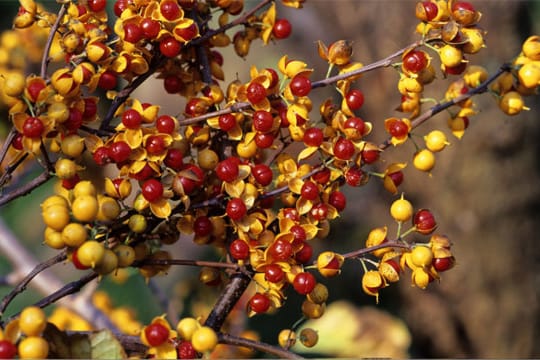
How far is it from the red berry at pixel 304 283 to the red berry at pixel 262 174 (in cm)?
10

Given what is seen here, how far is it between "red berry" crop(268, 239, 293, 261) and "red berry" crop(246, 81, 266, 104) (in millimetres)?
137

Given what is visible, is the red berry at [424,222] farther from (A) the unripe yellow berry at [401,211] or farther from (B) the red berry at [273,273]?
(B) the red berry at [273,273]

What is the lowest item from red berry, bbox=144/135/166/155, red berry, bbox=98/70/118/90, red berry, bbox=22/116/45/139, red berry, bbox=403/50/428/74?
red berry, bbox=403/50/428/74

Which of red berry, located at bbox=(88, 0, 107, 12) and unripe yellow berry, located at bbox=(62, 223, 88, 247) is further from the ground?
red berry, located at bbox=(88, 0, 107, 12)

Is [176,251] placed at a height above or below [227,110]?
below

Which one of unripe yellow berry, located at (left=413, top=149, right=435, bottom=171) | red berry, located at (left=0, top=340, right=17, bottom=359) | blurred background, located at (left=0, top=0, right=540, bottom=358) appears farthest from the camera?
blurred background, located at (left=0, top=0, right=540, bottom=358)

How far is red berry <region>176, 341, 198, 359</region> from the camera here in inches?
23.6

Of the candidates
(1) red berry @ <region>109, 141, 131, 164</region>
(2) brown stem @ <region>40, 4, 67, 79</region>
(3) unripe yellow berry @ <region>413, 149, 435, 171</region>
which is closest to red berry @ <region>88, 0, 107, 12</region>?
(2) brown stem @ <region>40, 4, 67, 79</region>

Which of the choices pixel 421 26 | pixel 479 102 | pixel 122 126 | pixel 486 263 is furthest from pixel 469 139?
pixel 122 126

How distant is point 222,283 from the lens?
0.80m

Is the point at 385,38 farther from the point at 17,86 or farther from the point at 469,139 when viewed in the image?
the point at 17,86

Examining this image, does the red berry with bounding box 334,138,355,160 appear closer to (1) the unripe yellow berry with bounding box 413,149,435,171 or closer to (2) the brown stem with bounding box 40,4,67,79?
(1) the unripe yellow berry with bounding box 413,149,435,171

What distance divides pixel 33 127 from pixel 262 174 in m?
0.22

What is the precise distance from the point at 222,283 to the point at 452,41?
0.36 meters
